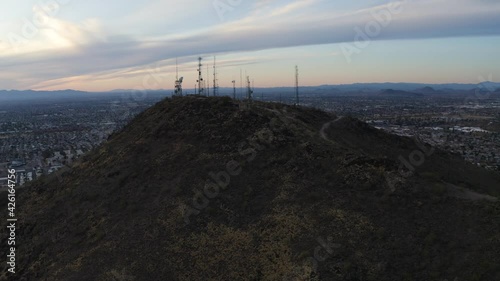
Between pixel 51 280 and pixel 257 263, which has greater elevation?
pixel 257 263

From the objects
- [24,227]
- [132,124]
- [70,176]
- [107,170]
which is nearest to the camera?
[24,227]

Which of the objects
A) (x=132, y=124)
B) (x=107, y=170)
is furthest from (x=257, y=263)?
(x=132, y=124)

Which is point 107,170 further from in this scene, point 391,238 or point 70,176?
point 391,238

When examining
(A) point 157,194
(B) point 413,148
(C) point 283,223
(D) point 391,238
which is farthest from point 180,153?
(B) point 413,148

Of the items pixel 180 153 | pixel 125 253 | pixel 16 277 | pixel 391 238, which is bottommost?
pixel 16 277

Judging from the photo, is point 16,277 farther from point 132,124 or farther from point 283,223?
point 132,124

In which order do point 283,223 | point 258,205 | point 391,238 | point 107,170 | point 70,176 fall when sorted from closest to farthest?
point 391,238 < point 283,223 < point 258,205 < point 107,170 < point 70,176

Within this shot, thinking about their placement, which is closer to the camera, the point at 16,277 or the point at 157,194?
the point at 16,277
